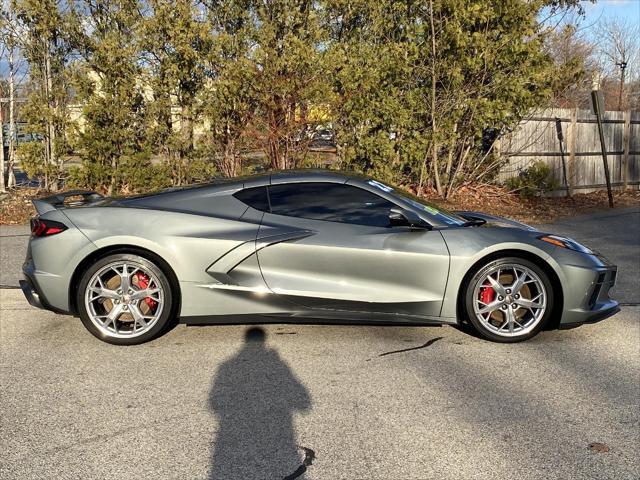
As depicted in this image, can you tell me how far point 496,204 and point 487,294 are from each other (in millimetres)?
9257

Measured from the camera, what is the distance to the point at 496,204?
1359cm

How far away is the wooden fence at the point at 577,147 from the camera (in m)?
14.8

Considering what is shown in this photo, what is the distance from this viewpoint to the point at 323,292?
4.68 metres

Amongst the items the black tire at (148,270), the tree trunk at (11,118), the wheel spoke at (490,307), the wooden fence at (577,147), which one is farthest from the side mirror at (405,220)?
the tree trunk at (11,118)

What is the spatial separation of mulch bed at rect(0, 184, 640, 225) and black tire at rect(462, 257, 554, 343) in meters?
7.59

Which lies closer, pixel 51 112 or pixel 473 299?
pixel 473 299

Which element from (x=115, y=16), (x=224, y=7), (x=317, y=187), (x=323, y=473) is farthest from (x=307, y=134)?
(x=323, y=473)

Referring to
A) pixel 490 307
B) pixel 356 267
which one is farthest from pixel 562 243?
pixel 356 267

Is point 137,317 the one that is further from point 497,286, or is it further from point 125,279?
point 497,286

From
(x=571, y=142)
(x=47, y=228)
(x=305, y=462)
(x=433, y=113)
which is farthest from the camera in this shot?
(x=571, y=142)

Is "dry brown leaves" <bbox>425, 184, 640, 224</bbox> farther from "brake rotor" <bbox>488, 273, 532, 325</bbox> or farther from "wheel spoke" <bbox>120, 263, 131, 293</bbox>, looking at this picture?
"wheel spoke" <bbox>120, 263, 131, 293</bbox>

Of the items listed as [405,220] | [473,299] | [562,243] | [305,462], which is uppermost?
[405,220]

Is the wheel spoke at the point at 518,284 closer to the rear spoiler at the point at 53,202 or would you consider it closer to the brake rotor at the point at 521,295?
the brake rotor at the point at 521,295

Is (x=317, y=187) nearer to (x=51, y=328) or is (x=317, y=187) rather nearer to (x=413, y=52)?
(x=51, y=328)
